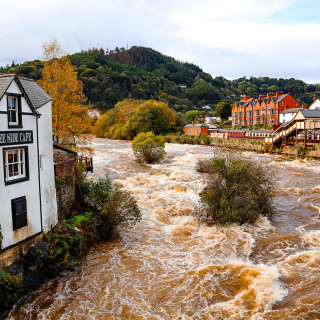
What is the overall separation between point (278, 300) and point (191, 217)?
9157 millimetres

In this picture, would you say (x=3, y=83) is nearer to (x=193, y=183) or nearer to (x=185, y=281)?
(x=185, y=281)

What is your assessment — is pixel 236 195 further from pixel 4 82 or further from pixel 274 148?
pixel 274 148

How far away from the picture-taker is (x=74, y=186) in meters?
17.7

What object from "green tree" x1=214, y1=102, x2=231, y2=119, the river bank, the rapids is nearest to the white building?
the rapids

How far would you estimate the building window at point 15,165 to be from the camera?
11.2m

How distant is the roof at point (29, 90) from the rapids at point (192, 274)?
7749mm

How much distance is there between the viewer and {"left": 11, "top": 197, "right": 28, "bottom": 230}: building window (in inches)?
449

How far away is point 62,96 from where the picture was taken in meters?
23.5

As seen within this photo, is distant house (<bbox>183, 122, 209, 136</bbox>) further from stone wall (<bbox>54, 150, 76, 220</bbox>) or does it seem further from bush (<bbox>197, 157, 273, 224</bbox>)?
stone wall (<bbox>54, 150, 76, 220</bbox>)

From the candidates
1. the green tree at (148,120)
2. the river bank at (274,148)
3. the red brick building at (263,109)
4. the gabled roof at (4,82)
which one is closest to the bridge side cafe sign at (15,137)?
the gabled roof at (4,82)

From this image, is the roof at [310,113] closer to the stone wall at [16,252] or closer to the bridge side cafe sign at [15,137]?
the bridge side cafe sign at [15,137]

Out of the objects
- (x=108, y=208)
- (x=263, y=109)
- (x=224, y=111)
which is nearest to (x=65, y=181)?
(x=108, y=208)

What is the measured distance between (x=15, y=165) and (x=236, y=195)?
42.5 feet

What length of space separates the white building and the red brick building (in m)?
66.6
